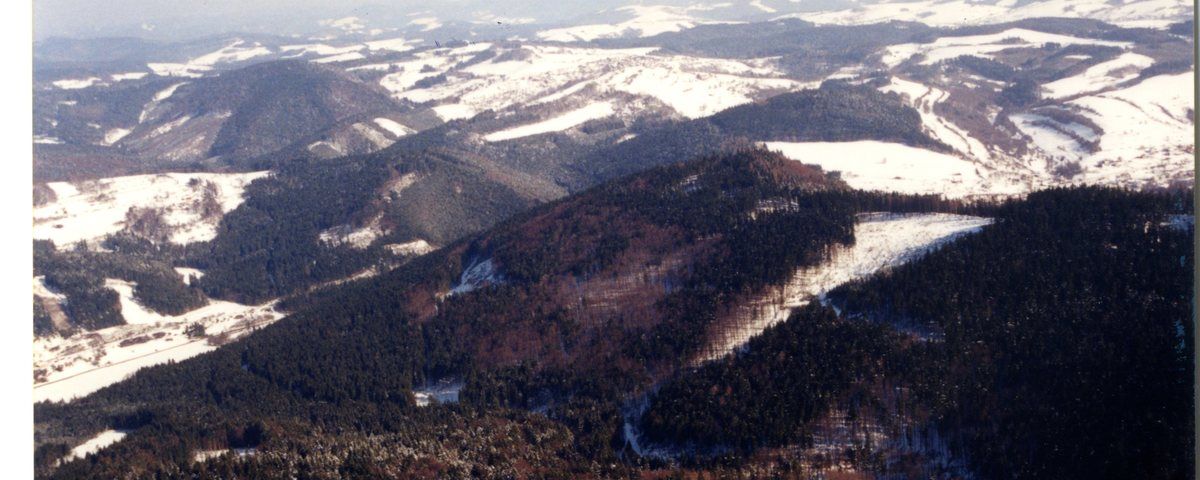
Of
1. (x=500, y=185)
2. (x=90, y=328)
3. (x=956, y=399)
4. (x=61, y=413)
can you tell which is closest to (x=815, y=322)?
(x=956, y=399)

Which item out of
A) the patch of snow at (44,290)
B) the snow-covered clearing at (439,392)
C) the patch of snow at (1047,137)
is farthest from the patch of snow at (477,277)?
the patch of snow at (1047,137)

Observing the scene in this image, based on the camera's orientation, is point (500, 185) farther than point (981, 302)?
Yes

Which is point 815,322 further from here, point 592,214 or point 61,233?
point 61,233

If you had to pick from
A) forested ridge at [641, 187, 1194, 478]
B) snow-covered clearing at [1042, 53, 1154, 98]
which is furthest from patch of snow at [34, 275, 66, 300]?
snow-covered clearing at [1042, 53, 1154, 98]

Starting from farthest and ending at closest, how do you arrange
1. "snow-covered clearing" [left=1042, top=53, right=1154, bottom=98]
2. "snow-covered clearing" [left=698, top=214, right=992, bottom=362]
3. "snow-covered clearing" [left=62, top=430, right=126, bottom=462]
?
"snow-covered clearing" [left=1042, top=53, right=1154, bottom=98], "snow-covered clearing" [left=698, top=214, right=992, bottom=362], "snow-covered clearing" [left=62, top=430, right=126, bottom=462]

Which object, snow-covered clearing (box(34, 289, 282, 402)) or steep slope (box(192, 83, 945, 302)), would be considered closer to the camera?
snow-covered clearing (box(34, 289, 282, 402))

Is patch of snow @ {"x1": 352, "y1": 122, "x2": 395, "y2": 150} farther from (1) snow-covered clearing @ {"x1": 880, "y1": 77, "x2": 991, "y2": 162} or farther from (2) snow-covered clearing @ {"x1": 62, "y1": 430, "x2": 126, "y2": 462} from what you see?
(2) snow-covered clearing @ {"x1": 62, "y1": 430, "x2": 126, "y2": 462}


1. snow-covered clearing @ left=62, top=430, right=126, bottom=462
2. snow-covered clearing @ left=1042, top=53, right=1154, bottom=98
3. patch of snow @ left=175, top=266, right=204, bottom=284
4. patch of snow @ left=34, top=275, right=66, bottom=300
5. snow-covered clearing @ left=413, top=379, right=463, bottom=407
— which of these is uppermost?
snow-covered clearing @ left=1042, top=53, right=1154, bottom=98
